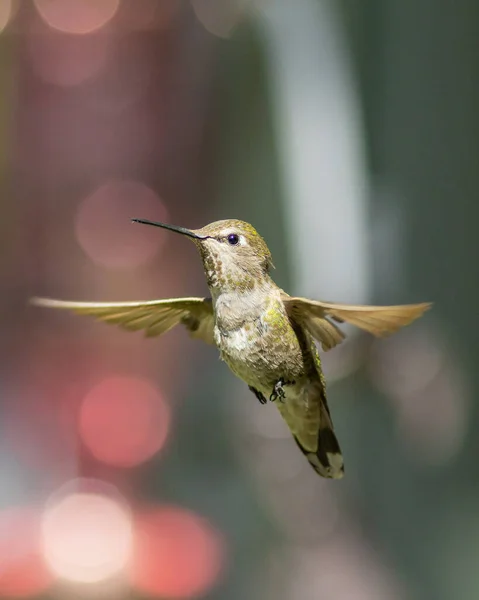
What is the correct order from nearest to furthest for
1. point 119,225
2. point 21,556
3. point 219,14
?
point 21,556 → point 119,225 → point 219,14

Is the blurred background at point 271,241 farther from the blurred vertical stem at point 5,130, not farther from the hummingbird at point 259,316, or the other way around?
the hummingbird at point 259,316

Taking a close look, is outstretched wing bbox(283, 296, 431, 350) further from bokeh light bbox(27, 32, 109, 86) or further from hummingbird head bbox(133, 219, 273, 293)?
bokeh light bbox(27, 32, 109, 86)

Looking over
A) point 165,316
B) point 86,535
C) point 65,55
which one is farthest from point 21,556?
point 165,316

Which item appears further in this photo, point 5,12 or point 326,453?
point 5,12

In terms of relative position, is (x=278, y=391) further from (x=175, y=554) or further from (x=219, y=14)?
(x=219, y=14)

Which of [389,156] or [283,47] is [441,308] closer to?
[389,156]

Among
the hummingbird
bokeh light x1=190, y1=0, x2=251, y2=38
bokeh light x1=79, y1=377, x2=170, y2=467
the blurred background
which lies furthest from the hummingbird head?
bokeh light x1=190, y1=0, x2=251, y2=38

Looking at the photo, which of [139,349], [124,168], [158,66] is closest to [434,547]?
[139,349]
